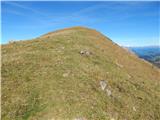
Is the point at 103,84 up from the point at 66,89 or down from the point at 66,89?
down

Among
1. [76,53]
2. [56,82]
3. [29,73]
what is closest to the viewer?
[56,82]

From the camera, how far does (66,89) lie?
23.1m

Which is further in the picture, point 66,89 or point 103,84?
point 103,84

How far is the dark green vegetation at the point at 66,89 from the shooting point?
2038cm

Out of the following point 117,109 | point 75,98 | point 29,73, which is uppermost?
point 29,73

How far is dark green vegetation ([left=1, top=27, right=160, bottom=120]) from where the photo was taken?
20375mm

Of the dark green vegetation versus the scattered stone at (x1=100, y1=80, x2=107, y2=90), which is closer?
the dark green vegetation

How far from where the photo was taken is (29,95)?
22.3 m

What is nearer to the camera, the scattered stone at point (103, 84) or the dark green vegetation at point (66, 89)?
the dark green vegetation at point (66, 89)

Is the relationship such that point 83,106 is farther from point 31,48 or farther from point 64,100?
point 31,48

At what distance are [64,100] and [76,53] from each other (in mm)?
15652

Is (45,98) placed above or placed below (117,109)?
above

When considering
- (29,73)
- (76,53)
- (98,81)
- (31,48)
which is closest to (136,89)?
(98,81)

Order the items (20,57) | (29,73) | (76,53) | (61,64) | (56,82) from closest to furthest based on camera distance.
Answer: (56,82), (29,73), (61,64), (20,57), (76,53)
